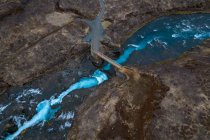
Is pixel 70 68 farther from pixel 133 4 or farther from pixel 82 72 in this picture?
pixel 133 4

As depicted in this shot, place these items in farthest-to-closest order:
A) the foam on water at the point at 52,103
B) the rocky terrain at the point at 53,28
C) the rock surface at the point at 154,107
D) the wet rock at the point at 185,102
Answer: the rocky terrain at the point at 53,28
the foam on water at the point at 52,103
the rock surface at the point at 154,107
the wet rock at the point at 185,102

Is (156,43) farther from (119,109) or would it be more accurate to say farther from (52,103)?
(52,103)

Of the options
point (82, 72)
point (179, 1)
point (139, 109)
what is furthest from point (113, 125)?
point (179, 1)

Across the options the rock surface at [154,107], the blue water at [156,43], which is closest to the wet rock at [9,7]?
the blue water at [156,43]

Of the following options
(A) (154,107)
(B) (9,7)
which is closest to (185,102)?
(A) (154,107)

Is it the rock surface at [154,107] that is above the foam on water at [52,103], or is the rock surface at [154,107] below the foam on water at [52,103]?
above

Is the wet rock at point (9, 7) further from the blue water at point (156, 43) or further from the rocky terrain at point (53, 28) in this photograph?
the blue water at point (156, 43)

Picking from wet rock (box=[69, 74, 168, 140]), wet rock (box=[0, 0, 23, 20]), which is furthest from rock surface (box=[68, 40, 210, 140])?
wet rock (box=[0, 0, 23, 20])
